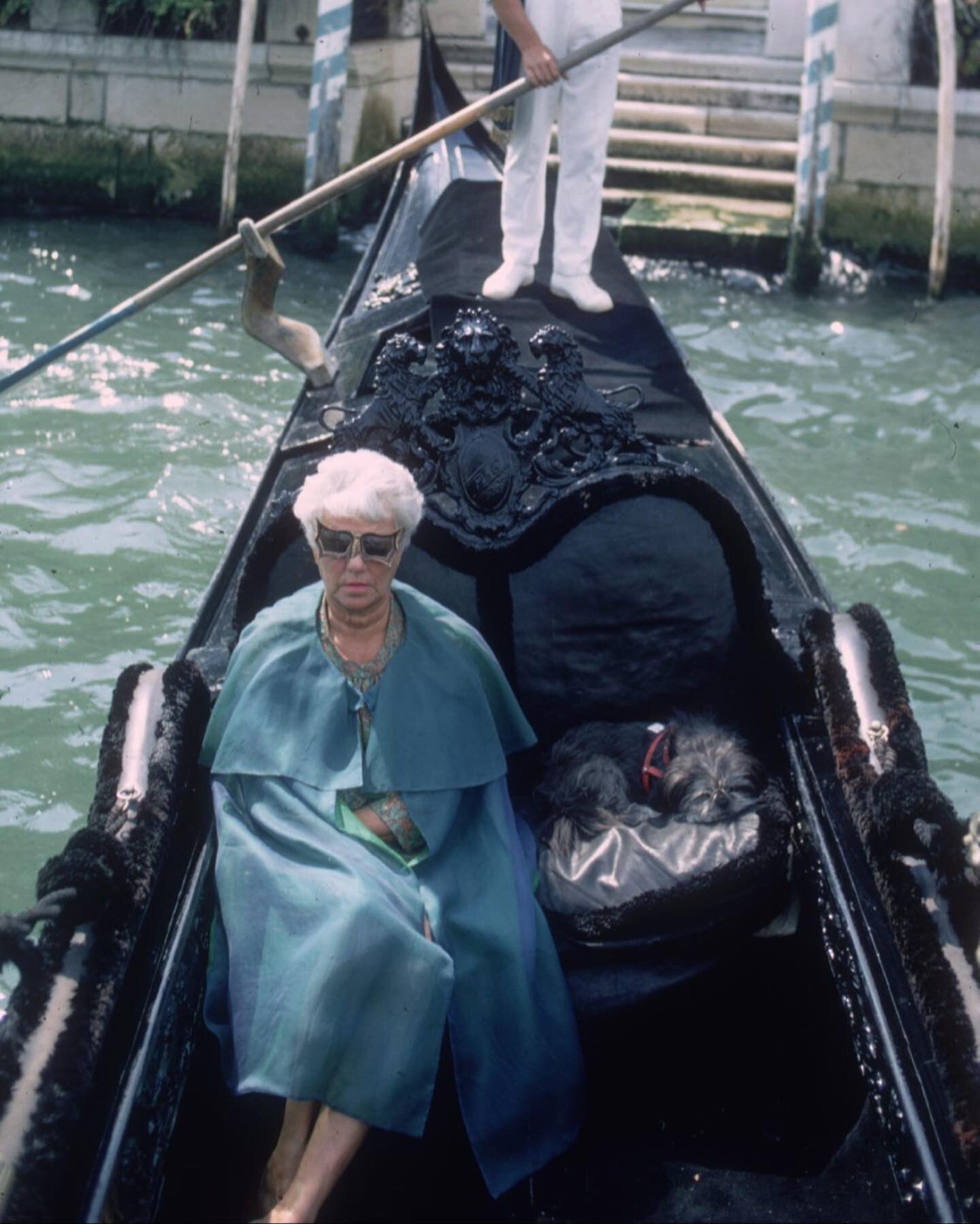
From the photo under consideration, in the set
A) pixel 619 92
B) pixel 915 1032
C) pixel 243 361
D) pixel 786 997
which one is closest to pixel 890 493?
pixel 243 361

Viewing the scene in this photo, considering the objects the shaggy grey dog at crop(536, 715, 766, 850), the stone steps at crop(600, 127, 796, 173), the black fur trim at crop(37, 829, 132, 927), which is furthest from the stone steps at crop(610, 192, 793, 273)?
the black fur trim at crop(37, 829, 132, 927)

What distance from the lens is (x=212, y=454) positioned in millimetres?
4691

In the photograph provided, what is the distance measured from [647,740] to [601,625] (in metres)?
0.19

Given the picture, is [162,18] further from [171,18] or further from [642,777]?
[642,777]

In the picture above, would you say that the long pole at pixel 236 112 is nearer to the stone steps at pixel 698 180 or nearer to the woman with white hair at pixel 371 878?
the stone steps at pixel 698 180

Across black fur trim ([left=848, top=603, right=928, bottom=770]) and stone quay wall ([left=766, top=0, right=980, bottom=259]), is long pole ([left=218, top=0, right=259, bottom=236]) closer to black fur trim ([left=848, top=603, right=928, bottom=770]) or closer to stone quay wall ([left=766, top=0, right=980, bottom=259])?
stone quay wall ([left=766, top=0, right=980, bottom=259])

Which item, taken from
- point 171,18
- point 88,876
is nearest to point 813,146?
point 171,18

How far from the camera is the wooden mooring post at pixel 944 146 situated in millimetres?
6023

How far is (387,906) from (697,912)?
1.30 ft

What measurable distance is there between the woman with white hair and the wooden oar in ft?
5.30

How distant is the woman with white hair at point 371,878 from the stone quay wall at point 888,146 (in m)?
5.62

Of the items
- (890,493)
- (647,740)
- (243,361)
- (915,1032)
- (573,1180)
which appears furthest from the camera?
(243,361)

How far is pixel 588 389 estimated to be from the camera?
2.15 metres

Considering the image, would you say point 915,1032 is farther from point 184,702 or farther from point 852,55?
point 852,55
